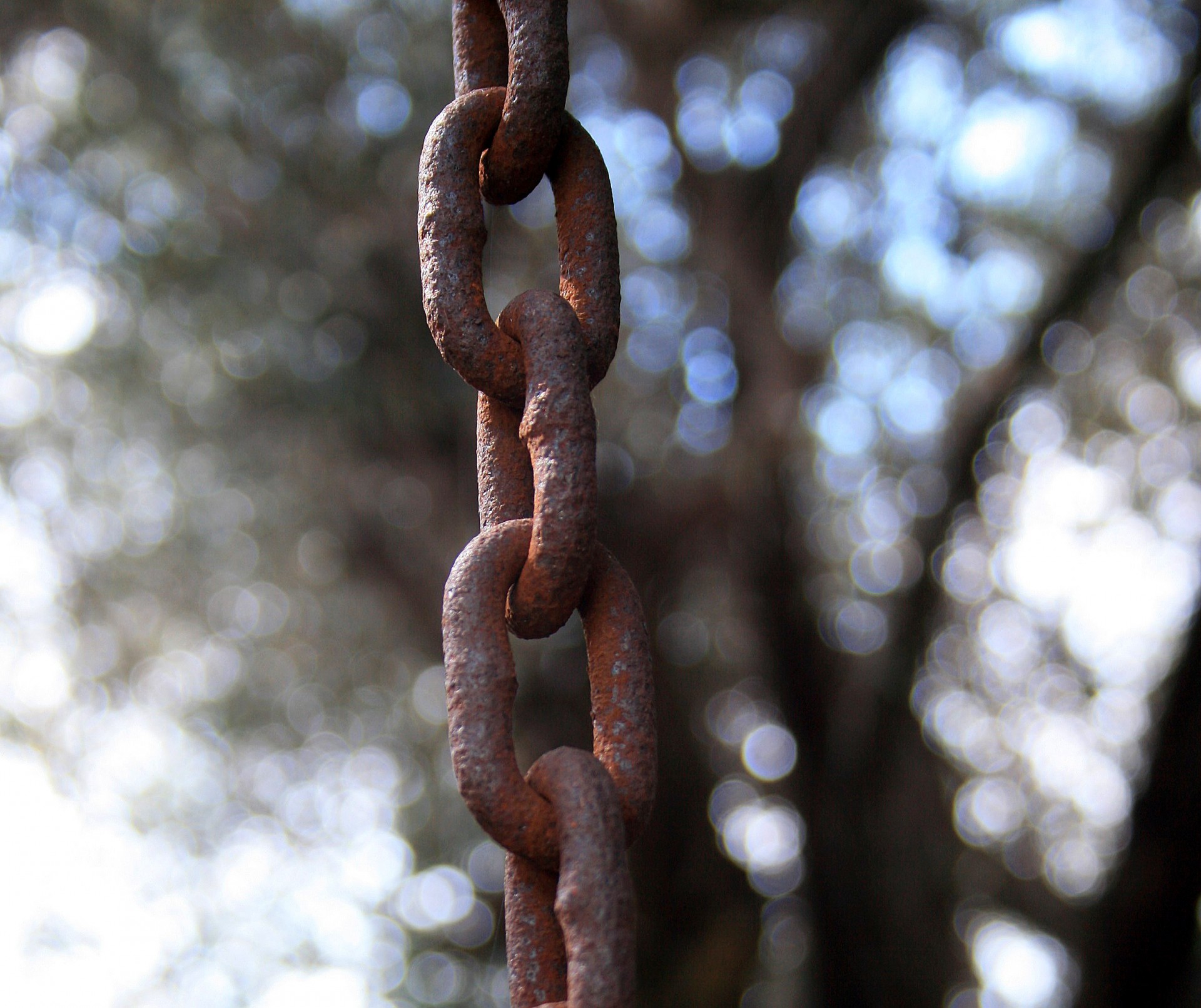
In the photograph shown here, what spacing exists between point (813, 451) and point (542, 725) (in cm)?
169

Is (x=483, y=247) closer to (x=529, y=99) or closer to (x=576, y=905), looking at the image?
(x=529, y=99)

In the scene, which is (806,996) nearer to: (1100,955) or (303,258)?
(1100,955)

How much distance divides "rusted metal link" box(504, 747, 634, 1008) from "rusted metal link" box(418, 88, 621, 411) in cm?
23

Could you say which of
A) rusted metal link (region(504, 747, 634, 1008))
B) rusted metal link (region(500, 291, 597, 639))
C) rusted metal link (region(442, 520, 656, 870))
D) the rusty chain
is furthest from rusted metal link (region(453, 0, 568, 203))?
rusted metal link (region(504, 747, 634, 1008))

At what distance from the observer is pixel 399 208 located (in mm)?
3928

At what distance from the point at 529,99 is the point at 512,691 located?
0.36 meters

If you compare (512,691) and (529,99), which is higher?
(529,99)

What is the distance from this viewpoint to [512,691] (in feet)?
1.67

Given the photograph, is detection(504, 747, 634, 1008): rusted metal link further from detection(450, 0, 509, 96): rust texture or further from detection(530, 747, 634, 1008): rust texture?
detection(450, 0, 509, 96): rust texture

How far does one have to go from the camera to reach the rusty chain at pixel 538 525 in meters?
0.49

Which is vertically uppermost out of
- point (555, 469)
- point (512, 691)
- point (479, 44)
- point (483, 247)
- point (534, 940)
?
point (479, 44)

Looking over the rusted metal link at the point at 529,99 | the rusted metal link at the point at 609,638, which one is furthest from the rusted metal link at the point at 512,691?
the rusted metal link at the point at 529,99

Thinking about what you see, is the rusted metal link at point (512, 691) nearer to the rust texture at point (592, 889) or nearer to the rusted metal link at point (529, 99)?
the rust texture at point (592, 889)

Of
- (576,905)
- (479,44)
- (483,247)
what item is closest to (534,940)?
(576,905)
